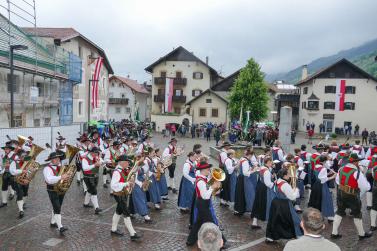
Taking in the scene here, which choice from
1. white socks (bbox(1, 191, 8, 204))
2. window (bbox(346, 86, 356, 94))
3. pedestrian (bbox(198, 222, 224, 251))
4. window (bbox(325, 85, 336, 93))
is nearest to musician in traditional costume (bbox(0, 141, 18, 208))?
white socks (bbox(1, 191, 8, 204))

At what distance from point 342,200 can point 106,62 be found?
36410mm

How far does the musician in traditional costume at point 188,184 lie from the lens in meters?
9.62

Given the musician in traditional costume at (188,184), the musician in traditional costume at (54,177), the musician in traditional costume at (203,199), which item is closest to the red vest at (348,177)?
the musician in traditional costume at (203,199)

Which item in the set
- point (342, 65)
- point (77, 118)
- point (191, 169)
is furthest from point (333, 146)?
point (342, 65)

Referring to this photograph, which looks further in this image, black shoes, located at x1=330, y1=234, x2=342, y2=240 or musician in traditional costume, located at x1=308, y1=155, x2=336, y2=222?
musician in traditional costume, located at x1=308, y1=155, x2=336, y2=222

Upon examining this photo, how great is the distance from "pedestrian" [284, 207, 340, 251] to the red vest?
4899 millimetres

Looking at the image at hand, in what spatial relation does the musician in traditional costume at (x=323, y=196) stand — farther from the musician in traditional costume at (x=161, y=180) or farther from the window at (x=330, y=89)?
the window at (x=330, y=89)

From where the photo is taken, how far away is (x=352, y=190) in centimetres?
806

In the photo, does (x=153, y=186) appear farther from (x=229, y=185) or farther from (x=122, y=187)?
(x=122, y=187)

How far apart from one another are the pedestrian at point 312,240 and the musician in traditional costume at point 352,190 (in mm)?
4919

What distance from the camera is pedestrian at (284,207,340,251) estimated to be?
3.46 m

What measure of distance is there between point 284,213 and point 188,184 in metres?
3.28

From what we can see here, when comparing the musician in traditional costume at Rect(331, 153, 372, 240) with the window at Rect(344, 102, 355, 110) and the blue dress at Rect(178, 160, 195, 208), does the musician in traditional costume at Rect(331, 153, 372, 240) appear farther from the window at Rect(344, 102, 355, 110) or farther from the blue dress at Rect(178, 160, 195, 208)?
the window at Rect(344, 102, 355, 110)

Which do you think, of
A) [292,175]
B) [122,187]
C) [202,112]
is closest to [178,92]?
[202,112]
